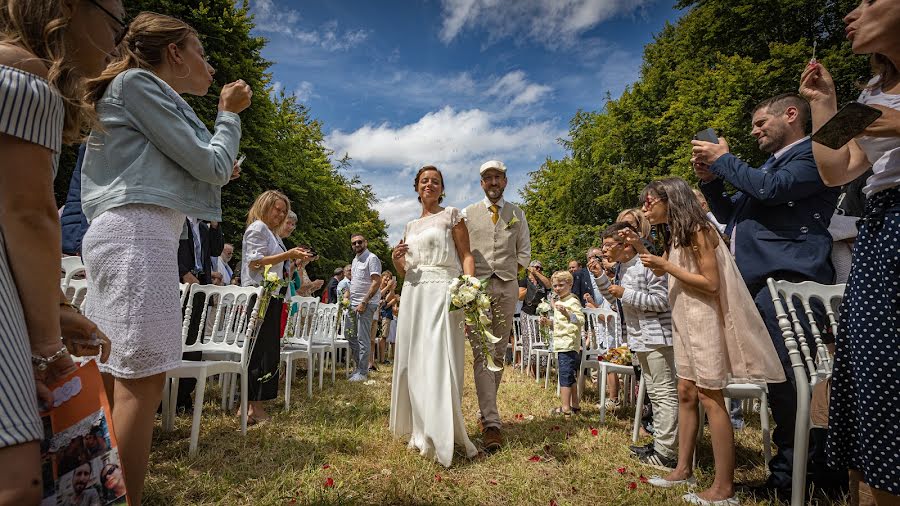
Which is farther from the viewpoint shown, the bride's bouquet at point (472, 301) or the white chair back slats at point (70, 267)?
the bride's bouquet at point (472, 301)

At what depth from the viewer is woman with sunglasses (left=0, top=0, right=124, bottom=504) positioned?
2.86ft

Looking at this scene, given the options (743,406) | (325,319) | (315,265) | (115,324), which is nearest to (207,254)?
(325,319)

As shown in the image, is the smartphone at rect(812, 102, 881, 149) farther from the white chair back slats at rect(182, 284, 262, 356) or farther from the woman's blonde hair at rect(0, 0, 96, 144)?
the white chair back slats at rect(182, 284, 262, 356)

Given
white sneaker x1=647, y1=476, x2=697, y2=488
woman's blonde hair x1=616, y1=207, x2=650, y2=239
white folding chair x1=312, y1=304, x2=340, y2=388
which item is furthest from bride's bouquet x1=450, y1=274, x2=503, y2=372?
white folding chair x1=312, y1=304, x2=340, y2=388

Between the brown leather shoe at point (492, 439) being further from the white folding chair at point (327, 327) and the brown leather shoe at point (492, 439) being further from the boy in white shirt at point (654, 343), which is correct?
the white folding chair at point (327, 327)

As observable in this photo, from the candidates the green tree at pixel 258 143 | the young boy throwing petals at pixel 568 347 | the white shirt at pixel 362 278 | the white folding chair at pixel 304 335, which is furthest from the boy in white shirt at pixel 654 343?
the green tree at pixel 258 143

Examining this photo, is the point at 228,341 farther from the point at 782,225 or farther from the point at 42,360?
the point at 782,225

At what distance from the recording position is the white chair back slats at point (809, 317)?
249cm

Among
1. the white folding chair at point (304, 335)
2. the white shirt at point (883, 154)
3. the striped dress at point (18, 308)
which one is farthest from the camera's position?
the white folding chair at point (304, 335)

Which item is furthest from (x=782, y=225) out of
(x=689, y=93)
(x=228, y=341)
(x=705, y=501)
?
(x=689, y=93)

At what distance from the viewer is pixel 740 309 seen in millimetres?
2783

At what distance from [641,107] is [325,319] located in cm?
1746

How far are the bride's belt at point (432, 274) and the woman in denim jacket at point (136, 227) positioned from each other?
2.23m

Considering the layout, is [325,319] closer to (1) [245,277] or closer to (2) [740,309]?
(1) [245,277]
